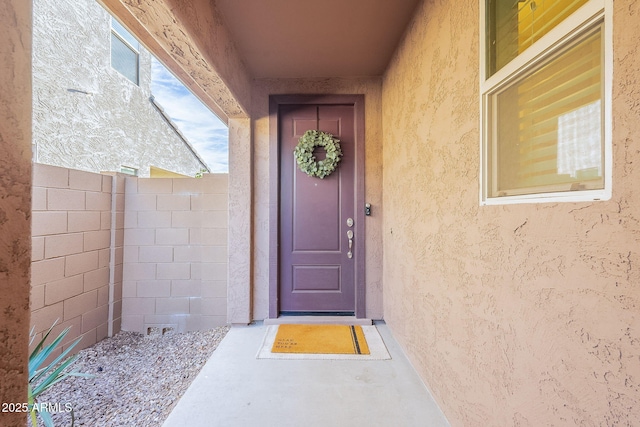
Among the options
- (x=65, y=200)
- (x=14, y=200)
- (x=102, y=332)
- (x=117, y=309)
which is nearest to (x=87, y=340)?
(x=102, y=332)

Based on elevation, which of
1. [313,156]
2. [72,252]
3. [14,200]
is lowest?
[72,252]

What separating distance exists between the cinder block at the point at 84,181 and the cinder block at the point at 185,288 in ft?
3.91

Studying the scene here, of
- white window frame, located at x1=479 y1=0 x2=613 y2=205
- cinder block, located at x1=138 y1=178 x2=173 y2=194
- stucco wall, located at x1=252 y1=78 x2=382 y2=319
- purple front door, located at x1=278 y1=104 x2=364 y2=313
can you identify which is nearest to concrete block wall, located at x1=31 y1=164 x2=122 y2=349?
cinder block, located at x1=138 y1=178 x2=173 y2=194

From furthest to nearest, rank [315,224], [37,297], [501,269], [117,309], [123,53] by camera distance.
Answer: [123,53] < [315,224] < [117,309] < [37,297] < [501,269]

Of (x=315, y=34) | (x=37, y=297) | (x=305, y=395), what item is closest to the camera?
(x=305, y=395)

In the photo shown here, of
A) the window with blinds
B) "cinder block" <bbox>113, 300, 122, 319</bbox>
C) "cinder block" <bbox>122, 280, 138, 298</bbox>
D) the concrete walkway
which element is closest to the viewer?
the concrete walkway

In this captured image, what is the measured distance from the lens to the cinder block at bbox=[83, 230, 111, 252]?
2.42m

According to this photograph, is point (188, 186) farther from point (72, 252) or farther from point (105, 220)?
point (72, 252)

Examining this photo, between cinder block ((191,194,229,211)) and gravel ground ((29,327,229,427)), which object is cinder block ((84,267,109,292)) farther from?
cinder block ((191,194,229,211))

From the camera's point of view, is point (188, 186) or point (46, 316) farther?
point (188, 186)

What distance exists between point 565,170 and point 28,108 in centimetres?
150

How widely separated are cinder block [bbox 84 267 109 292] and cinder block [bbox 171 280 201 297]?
61 cm

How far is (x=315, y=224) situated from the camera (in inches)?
115

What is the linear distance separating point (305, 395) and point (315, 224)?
162cm
